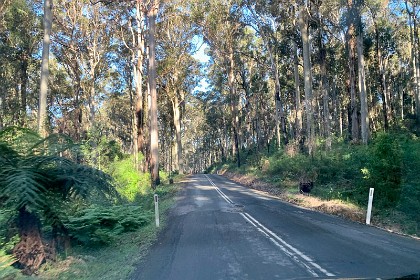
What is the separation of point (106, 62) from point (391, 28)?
30.2 meters

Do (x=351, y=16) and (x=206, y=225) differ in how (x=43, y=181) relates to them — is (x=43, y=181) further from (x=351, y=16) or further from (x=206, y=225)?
(x=351, y=16)

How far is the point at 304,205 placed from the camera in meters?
17.8

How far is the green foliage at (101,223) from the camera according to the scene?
1056 centimetres

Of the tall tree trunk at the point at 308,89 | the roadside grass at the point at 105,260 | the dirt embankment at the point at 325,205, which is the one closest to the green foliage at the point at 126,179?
the roadside grass at the point at 105,260

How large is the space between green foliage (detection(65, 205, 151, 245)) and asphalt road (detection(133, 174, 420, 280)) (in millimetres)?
1418

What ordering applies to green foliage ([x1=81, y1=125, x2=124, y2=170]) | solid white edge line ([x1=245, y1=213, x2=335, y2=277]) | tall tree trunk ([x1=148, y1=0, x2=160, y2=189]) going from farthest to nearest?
tall tree trunk ([x1=148, y1=0, x2=160, y2=189])
green foliage ([x1=81, y1=125, x2=124, y2=170])
solid white edge line ([x1=245, y1=213, x2=335, y2=277])

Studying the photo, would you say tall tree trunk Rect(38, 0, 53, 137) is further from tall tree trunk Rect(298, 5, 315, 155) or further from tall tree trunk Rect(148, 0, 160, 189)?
tall tree trunk Rect(298, 5, 315, 155)

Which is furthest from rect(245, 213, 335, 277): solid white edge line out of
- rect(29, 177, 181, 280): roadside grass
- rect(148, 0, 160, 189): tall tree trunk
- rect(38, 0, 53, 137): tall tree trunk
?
rect(148, 0, 160, 189): tall tree trunk

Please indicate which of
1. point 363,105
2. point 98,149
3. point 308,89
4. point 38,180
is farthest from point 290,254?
point 363,105

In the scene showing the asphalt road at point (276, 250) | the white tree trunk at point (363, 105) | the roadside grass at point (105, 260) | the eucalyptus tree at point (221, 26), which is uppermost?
the eucalyptus tree at point (221, 26)

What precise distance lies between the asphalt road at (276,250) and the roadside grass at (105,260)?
336mm

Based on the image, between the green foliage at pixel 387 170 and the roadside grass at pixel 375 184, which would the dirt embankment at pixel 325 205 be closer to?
the roadside grass at pixel 375 184

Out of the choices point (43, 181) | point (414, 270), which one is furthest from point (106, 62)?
point (414, 270)

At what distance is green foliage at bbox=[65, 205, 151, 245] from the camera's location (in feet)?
34.7
